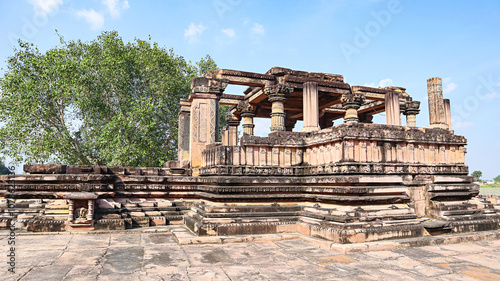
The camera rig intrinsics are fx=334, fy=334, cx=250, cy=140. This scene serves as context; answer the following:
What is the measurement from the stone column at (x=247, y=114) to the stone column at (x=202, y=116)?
17.7 feet

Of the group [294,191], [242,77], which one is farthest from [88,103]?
[294,191]

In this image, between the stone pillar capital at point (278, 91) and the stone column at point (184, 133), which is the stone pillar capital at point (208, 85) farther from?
the stone column at point (184, 133)

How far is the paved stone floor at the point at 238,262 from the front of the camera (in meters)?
3.96

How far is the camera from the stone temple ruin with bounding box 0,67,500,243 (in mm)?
6164

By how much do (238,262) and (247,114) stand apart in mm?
11171

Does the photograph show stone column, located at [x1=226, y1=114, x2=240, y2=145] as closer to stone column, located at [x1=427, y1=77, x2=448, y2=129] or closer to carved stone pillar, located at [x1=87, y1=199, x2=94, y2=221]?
stone column, located at [x1=427, y1=77, x2=448, y2=129]

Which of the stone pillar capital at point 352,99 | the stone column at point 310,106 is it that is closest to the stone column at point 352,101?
the stone pillar capital at point 352,99

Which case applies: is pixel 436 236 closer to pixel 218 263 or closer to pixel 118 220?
pixel 218 263

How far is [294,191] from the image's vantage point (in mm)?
7320

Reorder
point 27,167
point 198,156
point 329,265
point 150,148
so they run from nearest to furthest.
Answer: point 329,265, point 27,167, point 198,156, point 150,148

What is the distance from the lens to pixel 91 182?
26.2 ft

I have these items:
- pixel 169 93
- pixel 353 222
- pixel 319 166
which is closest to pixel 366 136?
pixel 319 166

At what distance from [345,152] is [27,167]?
7.25 metres

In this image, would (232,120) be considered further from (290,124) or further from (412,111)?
(412,111)
